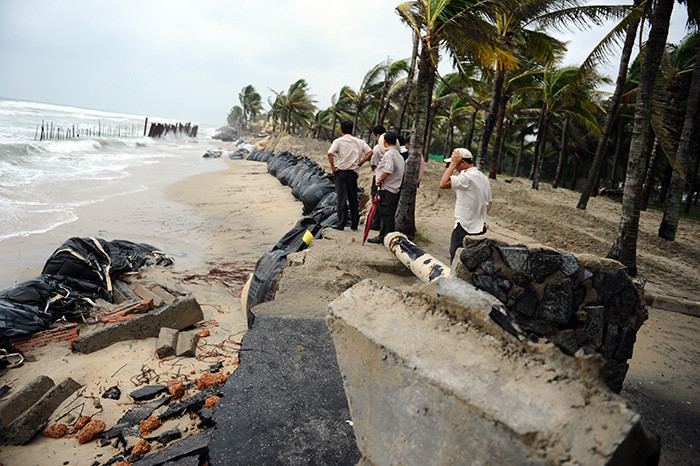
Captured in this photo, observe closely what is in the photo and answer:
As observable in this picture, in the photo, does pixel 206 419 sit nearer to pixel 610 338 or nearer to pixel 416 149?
pixel 610 338

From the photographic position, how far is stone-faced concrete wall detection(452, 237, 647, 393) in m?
2.52

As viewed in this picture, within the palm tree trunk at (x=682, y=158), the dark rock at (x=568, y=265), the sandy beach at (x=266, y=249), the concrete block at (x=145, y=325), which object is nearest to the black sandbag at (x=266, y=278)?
the sandy beach at (x=266, y=249)

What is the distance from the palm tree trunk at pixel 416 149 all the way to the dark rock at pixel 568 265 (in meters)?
3.60

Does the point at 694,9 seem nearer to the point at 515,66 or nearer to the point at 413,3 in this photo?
the point at 515,66

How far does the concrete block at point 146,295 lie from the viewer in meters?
4.29

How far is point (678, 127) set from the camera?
48.1ft

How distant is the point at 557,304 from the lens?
255cm

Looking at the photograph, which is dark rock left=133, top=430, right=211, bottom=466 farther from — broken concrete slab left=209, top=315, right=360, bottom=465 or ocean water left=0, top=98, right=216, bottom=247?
ocean water left=0, top=98, right=216, bottom=247

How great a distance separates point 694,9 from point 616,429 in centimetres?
786

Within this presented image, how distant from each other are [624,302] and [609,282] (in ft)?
0.67

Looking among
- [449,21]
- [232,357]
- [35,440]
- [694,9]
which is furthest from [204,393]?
[694,9]

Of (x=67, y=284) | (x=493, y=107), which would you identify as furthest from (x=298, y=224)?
(x=493, y=107)

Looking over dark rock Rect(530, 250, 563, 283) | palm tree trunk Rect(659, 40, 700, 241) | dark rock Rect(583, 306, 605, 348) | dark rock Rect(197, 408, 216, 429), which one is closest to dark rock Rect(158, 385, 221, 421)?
dark rock Rect(197, 408, 216, 429)

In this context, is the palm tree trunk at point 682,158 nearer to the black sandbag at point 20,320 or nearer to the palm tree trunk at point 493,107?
the palm tree trunk at point 493,107
